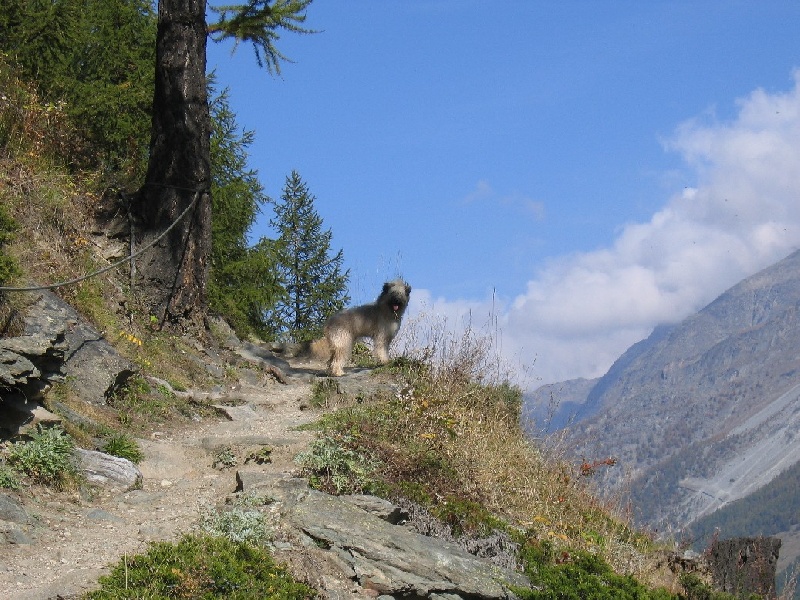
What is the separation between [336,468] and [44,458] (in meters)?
2.41

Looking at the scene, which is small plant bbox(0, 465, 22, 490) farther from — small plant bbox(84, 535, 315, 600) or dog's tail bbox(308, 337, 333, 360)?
dog's tail bbox(308, 337, 333, 360)

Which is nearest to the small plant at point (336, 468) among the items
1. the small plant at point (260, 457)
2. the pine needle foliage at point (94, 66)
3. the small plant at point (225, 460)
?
the small plant at point (260, 457)

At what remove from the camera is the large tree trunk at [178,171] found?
13.0 metres

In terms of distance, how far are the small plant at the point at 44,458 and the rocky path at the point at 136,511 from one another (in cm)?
20

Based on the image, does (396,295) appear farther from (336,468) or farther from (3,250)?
(3,250)

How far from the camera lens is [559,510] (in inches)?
352

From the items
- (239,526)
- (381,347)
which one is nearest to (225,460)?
(239,526)

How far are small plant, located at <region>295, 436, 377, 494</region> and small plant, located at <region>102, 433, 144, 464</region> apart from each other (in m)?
1.54

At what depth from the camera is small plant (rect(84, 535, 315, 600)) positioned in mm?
5059

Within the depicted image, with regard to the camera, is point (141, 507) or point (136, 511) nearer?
point (136, 511)

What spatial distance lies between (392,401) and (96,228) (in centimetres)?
617

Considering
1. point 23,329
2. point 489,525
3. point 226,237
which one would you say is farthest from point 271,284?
point 489,525

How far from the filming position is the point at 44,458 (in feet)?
22.1

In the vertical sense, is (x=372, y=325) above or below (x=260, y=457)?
above
